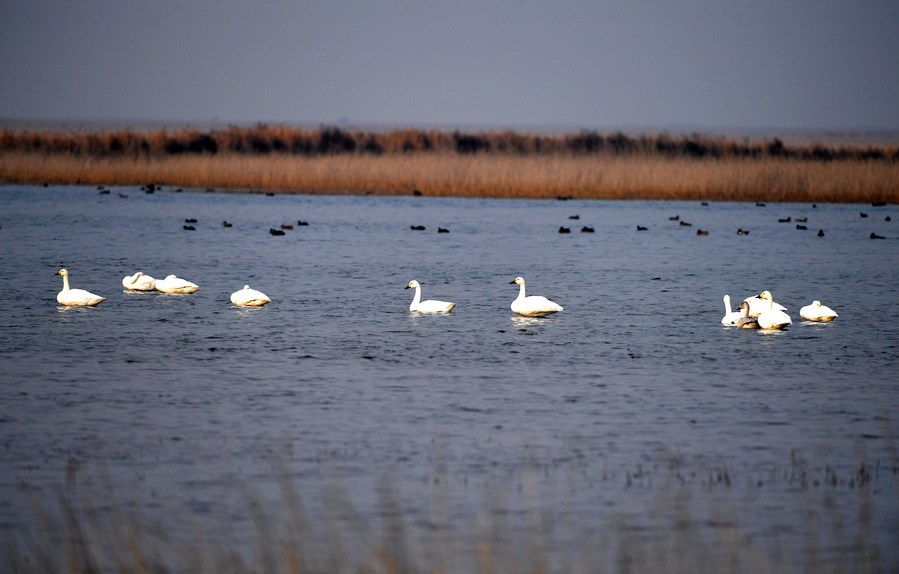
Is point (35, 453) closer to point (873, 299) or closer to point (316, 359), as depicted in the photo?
point (316, 359)

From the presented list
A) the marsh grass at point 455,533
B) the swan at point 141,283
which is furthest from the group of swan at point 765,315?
the swan at point 141,283

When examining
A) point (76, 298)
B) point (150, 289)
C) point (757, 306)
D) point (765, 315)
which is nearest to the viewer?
point (765, 315)

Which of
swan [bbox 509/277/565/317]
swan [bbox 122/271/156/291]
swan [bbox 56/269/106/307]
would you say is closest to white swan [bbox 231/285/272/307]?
swan [bbox 56/269/106/307]

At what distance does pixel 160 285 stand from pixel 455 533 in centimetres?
1223

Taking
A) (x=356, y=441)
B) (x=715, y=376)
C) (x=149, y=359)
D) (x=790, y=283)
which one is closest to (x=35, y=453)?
(x=356, y=441)

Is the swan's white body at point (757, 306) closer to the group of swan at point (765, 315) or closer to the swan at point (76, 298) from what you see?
the group of swan at point (765, 315)

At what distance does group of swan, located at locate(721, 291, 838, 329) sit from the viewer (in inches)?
657

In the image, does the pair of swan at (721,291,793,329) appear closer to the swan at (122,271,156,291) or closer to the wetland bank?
the wetland bank

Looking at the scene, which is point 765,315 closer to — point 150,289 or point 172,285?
point 172,285

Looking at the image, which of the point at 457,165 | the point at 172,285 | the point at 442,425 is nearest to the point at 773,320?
the point at 442,425

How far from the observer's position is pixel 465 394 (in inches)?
477

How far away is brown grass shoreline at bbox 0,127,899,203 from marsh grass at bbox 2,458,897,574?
31247 mm

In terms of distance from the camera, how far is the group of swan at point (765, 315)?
54.7ft

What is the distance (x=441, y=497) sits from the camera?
852 centimetres
